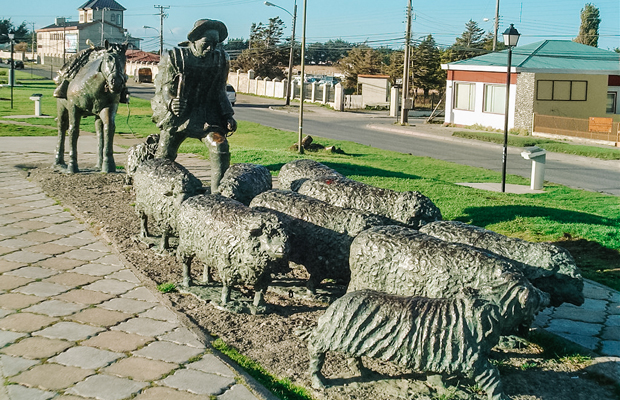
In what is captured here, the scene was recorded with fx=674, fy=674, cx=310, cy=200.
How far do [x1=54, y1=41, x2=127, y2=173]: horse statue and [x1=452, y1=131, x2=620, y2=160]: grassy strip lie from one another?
17279mm

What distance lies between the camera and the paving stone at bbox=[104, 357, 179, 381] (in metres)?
5.28

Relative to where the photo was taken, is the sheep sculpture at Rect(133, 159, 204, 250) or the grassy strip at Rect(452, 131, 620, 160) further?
the grassy strip at Rect(452, 131, 620, 160)

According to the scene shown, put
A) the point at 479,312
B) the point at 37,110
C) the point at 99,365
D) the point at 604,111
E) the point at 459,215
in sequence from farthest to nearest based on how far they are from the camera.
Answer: the point at 604,111 < the point at 37,110 < the point at 459,215 < the point at 99,365 < the point at 479,312

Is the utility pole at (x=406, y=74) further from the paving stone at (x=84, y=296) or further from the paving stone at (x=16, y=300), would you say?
the paving stone at (x=16, y=300)

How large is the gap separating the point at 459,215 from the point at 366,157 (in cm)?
872

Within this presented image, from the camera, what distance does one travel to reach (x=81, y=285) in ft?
24.4

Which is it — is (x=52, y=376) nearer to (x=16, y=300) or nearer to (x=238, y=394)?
(x=238, y=394)

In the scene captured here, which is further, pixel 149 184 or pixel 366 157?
pixel 366 157

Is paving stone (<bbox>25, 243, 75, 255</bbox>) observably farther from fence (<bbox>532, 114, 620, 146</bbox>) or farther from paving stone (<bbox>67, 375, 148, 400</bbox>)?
fence (<bbox>532, 114, 620, 146</bbox>)

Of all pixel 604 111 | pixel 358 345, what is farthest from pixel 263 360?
pixel 604 111

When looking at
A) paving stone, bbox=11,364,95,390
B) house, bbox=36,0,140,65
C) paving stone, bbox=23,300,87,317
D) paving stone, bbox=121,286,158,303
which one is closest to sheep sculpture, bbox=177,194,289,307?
paving stone, bbox=121,286,158,303

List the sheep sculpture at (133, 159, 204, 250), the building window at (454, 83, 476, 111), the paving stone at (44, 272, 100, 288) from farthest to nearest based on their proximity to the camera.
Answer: the building window at (454, 83, 476, 111), the sheep sculpture at (133, 159, 204, 250), the paving stone at (44, 272, 100, 288)

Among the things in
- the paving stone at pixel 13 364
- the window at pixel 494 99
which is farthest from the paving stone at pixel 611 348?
the window at pixel 494 99

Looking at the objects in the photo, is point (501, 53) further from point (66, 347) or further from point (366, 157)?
point (66, 347)
